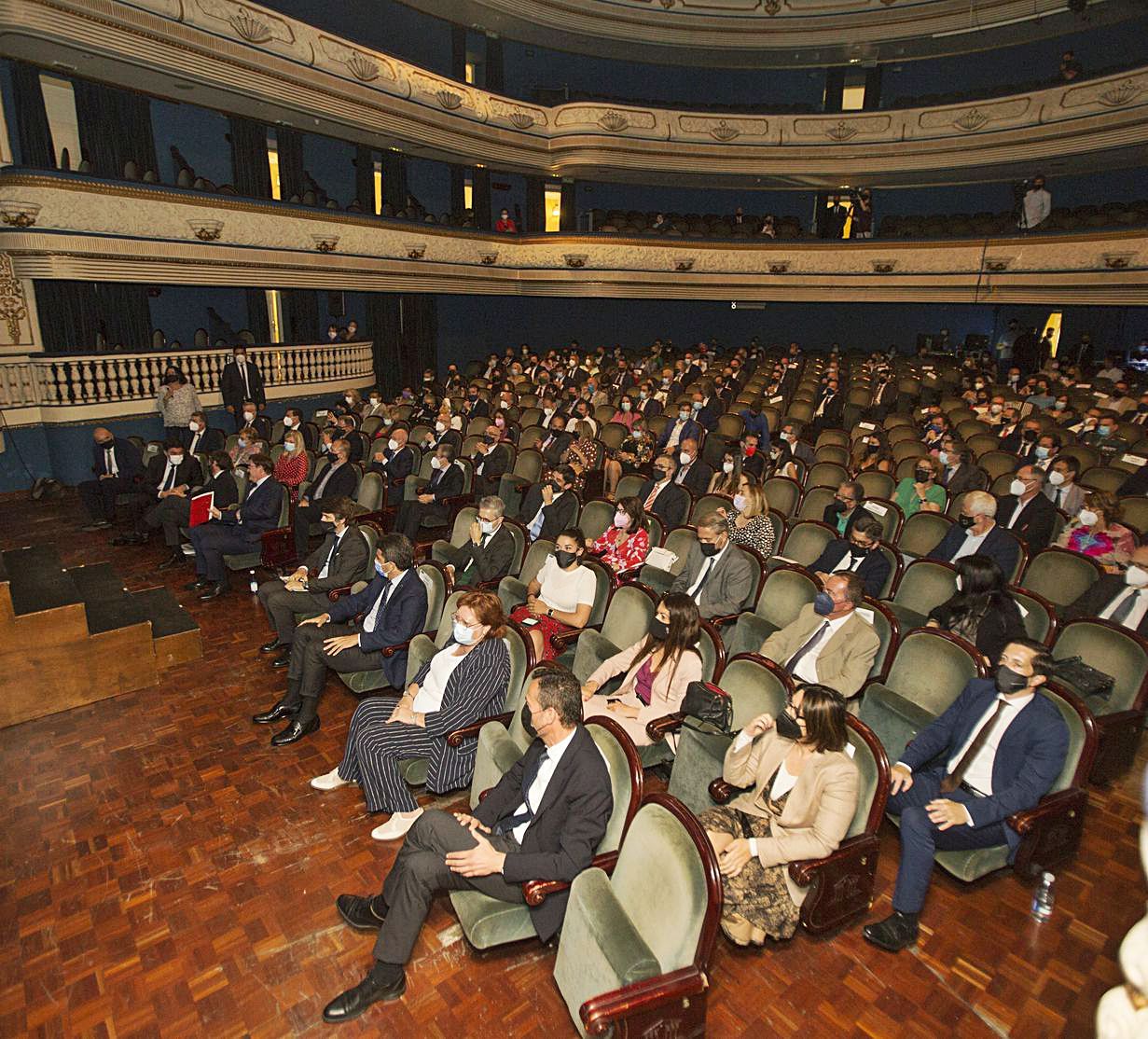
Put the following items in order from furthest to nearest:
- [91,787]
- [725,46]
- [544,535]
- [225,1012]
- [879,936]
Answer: [725,46] < [544,535] < [91,787] < [879,936] < [225,1012]

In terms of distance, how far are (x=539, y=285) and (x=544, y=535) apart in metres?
12.7

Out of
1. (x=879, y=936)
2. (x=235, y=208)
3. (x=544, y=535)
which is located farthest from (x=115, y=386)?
(x=879, y=936)

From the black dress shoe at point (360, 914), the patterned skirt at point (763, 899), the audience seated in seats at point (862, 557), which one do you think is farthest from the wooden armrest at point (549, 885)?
the audience seated in seats at point (862, 557)

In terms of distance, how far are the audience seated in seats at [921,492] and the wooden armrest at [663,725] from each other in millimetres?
3511

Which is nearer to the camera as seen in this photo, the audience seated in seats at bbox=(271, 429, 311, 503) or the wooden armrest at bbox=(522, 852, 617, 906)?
the wooden armrest at bbox=(522, 852, 617, 906)

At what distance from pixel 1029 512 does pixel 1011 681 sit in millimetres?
3088

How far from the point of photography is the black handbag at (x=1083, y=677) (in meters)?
3.27

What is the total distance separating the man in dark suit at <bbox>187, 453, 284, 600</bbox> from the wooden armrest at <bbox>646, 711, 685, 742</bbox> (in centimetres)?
421

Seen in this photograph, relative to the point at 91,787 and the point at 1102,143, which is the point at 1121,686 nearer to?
the point at 91,787

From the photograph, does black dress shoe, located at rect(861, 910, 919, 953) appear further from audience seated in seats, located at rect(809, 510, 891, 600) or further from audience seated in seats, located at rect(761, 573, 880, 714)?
A: audience seated in seats, located at rect(809, 510, 891, 600)

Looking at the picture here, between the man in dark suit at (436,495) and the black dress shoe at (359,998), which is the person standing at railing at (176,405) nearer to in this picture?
the man in dark suit at (436,495)

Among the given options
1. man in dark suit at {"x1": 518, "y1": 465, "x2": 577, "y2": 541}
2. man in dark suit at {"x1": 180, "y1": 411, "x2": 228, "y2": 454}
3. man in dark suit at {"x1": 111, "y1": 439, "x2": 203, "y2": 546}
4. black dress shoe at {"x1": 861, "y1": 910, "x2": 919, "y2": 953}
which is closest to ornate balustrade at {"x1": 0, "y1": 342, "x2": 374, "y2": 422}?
man in dark suit at {"x1": 180, "y1": 411, "x2": 228, "y2": 454}

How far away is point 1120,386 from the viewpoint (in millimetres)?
10383

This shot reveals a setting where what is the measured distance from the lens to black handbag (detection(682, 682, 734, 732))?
3.05m
